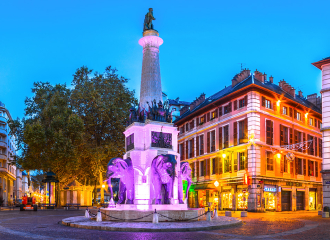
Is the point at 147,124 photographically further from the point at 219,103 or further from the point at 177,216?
the point at 219,103

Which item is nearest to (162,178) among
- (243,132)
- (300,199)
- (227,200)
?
(243,132)

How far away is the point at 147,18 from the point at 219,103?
24.5 metres

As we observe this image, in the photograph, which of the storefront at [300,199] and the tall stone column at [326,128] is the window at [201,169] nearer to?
the storefront at [300,199]

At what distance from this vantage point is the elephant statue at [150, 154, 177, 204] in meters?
19.7

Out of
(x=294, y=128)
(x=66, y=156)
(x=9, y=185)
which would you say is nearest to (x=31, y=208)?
(x=66, y=156)

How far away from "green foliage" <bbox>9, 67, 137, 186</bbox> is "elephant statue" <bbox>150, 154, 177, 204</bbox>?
73.9ft

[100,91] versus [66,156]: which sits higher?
[100,91]

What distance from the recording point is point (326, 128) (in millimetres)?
32094

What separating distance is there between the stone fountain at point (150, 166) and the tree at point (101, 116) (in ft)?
69.8

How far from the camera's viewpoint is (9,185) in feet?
292

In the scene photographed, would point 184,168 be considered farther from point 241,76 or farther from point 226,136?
point 241,76

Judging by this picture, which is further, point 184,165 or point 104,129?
point 104,129

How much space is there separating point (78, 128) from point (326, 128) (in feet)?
82.3

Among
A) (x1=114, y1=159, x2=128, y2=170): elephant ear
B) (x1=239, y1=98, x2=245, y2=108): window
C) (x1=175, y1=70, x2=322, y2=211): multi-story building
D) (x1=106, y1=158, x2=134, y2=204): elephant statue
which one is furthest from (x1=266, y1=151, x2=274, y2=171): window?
(x1=114, y1=159, x2=128, y2=170): elephant ear
